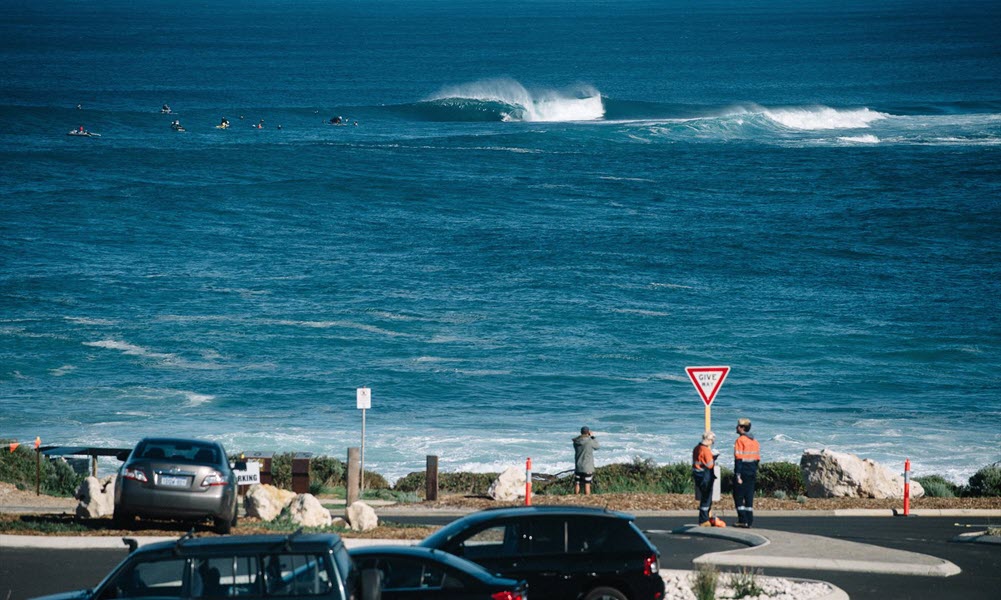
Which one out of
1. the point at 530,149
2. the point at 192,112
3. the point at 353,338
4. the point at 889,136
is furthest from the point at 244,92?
the point at 353,338

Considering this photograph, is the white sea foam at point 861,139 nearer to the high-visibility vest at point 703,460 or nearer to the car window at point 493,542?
the high-visibility vest at point 703,460

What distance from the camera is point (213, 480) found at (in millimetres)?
15672

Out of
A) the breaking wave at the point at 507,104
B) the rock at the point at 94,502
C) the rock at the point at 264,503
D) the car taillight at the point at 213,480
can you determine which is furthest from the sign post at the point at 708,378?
the breaking wave at the point at 507,104

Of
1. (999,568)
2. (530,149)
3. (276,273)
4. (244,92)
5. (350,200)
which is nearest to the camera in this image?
(999,568)

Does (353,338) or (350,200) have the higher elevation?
(350,200)

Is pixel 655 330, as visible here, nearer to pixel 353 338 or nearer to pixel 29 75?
pixel 353 338

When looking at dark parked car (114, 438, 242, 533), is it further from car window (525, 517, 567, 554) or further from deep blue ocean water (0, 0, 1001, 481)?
deep blue ocean water (0, 0, 1001, 481)

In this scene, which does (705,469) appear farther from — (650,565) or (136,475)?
(136,475)

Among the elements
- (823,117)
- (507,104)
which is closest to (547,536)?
(823,117)

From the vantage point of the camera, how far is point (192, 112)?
109 metres

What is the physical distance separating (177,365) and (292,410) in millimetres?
6261

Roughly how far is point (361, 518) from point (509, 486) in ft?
19.4

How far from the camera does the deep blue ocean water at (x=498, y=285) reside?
115ft

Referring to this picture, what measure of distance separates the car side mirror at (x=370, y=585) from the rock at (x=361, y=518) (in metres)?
7.11
